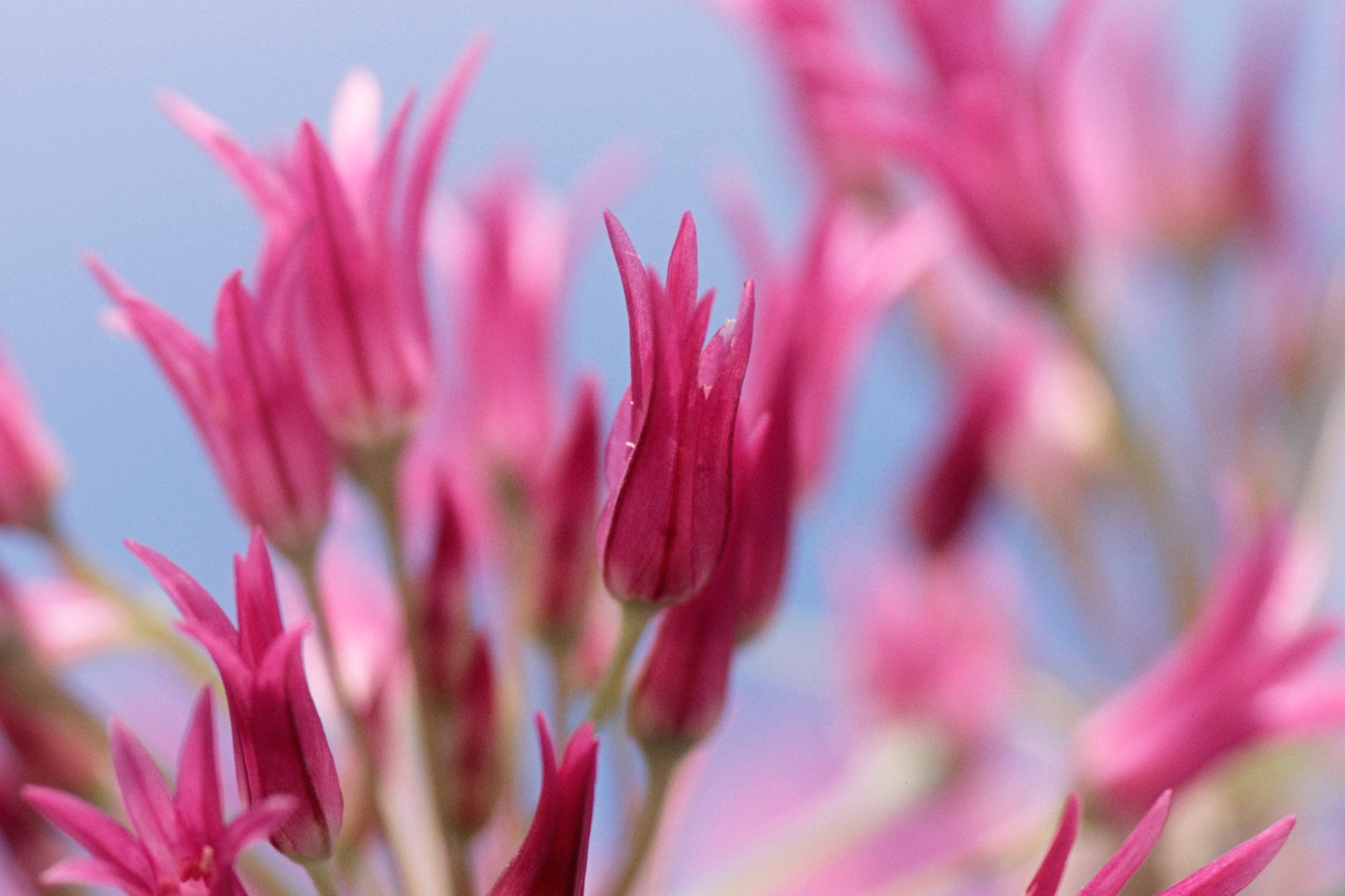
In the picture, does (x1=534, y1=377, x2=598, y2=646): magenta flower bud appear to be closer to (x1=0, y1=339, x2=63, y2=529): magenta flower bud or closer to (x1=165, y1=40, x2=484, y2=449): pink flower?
(x1=165, y1=40, x2=484, y2=449): pink flower

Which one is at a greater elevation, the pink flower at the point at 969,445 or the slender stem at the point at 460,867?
the pink flower at the point at 969,445

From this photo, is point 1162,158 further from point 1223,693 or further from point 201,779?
point 201,779

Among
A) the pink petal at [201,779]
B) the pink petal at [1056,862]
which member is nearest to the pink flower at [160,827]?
the pink petal at [201,779]

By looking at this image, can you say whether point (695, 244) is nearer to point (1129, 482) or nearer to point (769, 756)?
point (1129, 482)

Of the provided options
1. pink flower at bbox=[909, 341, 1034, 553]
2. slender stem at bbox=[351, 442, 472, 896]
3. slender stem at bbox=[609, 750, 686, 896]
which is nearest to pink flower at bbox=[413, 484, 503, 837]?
slender stem at bbox=[351, 442, 472, 896]

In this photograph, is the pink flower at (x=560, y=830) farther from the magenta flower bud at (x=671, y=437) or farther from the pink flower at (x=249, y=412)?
the pink flower at (x=249, y=412)

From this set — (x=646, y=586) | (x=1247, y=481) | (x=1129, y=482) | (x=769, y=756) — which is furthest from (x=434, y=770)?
(x=769, y=756)
